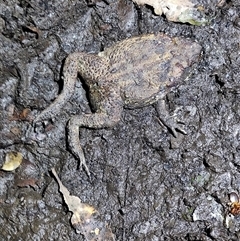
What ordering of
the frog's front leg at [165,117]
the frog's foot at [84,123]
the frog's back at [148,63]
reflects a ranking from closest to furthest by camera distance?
the frog's back at [148,63] < the frog's foot at [84,123] < the frog's front leg at [165,117]

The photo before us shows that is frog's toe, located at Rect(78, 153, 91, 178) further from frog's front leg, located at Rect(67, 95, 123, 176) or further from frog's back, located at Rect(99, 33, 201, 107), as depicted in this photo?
frog's back, located at Rect(99, 33, 201, 107)

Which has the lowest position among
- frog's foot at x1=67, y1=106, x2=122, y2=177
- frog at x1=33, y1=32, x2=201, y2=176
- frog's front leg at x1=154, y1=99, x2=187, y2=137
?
frog's front leg at x1=154, y1=99, x2=187, y2=137

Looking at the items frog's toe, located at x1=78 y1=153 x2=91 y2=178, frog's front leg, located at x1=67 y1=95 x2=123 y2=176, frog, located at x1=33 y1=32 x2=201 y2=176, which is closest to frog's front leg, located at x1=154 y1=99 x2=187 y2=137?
frog, located at x1=33 y1=32 x2=201 y2=176

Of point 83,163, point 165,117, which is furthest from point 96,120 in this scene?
point 165,117

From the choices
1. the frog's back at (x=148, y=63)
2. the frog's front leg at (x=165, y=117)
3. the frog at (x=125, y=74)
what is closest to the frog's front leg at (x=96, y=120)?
the frog at (x=125, y=74)

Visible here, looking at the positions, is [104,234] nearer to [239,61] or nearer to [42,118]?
[42,118]

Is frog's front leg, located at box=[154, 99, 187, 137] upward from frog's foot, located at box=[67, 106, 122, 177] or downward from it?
downward

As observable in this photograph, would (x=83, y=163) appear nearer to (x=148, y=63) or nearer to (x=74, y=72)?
(x=74, y=72)

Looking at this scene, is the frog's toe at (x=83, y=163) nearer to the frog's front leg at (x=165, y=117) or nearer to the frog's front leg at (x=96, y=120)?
the frog's front leg at (x=96, y=120)
